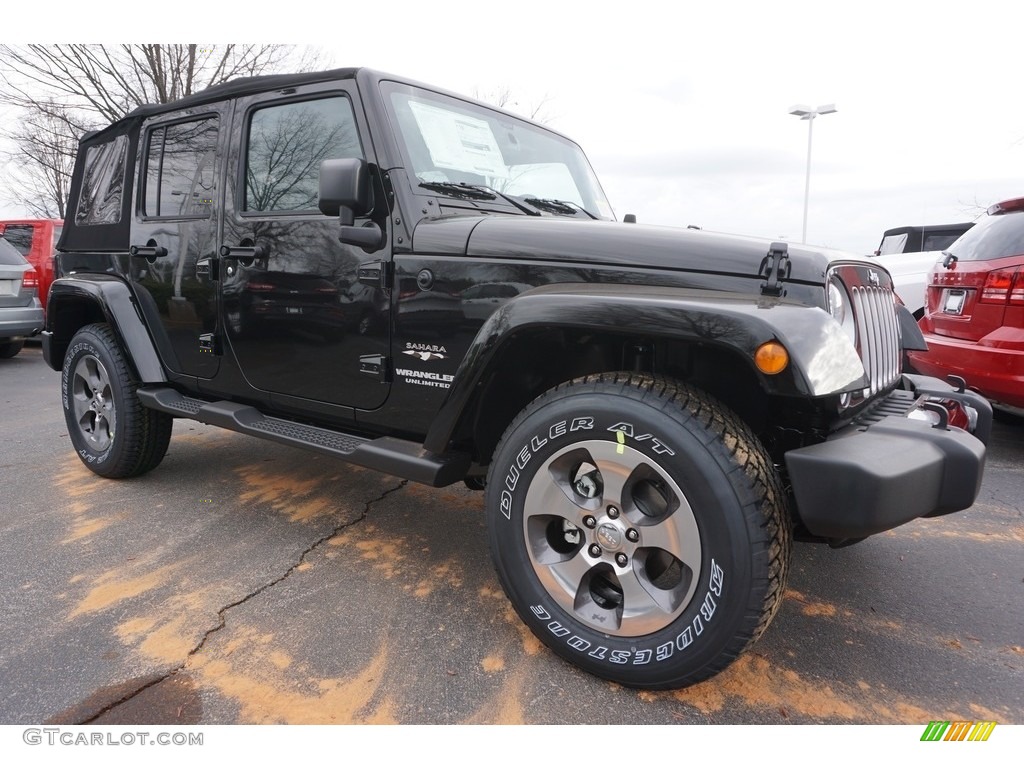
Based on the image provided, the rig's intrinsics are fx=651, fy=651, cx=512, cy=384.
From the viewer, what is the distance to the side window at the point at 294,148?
277cm

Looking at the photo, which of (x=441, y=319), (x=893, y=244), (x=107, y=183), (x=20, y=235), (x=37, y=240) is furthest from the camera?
(x=893, y=244)

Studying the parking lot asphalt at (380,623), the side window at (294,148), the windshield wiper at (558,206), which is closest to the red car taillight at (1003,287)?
the parking lot asphalt at (380,623)

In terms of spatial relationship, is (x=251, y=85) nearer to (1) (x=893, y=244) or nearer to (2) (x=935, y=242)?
(2) (x=935, y=242)

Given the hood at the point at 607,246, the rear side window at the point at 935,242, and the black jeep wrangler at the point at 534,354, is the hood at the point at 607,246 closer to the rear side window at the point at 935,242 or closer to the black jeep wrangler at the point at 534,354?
the black jeep wrangler at the point at 534,354

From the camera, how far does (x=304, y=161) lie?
293 cm

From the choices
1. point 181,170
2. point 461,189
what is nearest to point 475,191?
point 461,189

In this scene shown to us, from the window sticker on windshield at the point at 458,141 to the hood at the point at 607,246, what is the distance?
38cm

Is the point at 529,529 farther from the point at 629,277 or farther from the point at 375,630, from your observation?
the point at 629,277

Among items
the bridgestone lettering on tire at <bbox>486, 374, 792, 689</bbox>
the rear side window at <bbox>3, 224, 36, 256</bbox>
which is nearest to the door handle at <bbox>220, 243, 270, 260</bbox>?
the bridgestone lettering on tire at <bbox>486, 374, 792, 689</bbox>

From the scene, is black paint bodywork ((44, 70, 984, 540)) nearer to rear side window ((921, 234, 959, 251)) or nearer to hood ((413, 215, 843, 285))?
hood ((413, 215, 843, 285))

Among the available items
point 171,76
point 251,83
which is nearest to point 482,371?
point 251,83

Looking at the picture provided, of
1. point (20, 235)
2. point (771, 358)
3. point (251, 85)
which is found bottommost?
point (771, 358)

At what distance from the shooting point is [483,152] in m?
2.93

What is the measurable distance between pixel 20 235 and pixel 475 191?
1011cm
